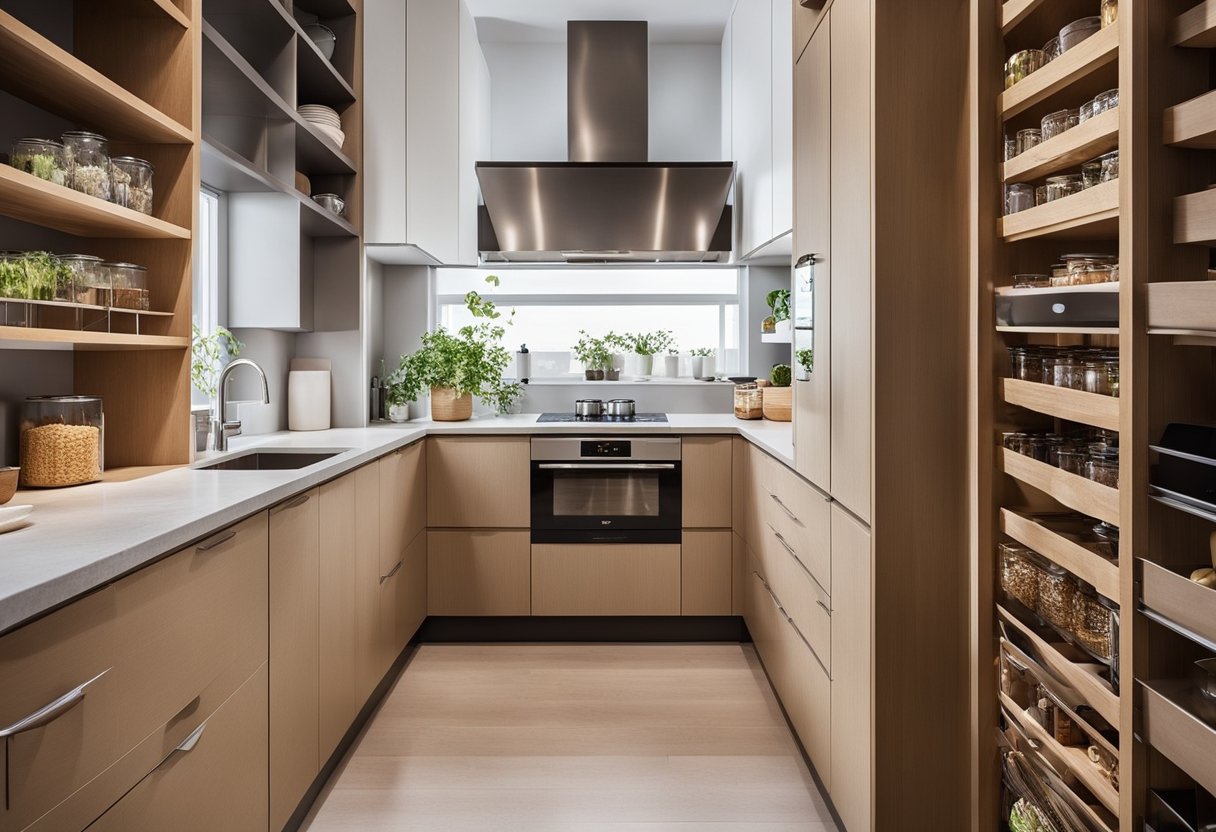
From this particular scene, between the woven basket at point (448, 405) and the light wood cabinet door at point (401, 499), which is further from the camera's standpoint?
the woven basket at point (448, 405)

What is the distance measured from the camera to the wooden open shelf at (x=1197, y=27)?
91 cm

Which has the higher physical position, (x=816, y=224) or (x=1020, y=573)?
(x=816, y=224)

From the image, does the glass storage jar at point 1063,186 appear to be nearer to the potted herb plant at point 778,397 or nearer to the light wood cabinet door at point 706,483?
the light wood cabinet door at point 706,483

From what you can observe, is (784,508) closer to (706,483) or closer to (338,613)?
(706,483)

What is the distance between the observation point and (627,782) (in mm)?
2217

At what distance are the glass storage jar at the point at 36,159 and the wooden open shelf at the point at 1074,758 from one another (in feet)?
6.95

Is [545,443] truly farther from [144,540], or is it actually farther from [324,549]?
[144,540]

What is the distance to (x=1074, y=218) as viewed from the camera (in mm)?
1196

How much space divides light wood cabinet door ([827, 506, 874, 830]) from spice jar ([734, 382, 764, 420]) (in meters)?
1.76

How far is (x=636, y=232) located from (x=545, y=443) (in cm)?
113

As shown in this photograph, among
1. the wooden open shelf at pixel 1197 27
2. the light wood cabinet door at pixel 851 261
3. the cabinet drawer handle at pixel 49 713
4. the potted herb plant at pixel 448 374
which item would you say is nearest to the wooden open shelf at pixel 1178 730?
the light wood cabinet door at pixel 851 261

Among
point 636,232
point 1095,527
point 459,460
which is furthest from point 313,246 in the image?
point 1095,527

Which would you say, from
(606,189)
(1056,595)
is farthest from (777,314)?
(1056,595)

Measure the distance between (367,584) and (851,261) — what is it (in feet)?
5.68
